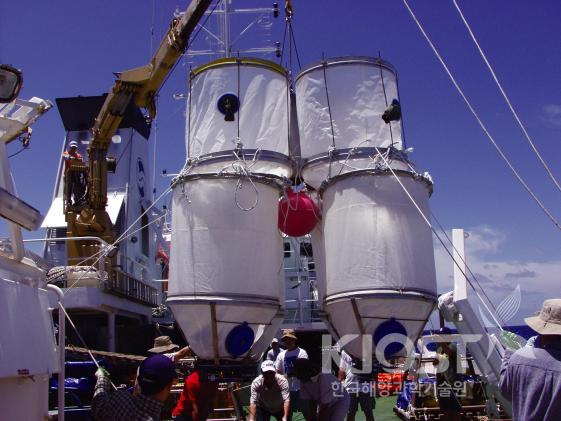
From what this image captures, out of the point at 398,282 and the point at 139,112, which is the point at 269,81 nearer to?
the point at 398,282

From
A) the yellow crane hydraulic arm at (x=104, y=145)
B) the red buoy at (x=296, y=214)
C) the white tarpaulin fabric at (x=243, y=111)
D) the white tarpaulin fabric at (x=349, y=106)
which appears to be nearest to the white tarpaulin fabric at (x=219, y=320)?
the red buoy at (x=296, y=214)

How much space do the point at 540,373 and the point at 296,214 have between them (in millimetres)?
3379

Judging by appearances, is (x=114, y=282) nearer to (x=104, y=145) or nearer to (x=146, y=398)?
(x=104, y=145)

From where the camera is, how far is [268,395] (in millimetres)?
6984

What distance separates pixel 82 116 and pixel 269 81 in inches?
543

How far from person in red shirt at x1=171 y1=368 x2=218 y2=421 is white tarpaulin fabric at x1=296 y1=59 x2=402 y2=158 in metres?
2.74

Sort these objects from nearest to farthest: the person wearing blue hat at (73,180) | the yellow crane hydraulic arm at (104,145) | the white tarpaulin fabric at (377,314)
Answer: the white tarpaulin fabric at (377,314) < the yellow crane hydraulic arm at (104,145) < the person wearing blue hat at (73,180)

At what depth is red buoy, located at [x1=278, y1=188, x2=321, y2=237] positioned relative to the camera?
638 cm

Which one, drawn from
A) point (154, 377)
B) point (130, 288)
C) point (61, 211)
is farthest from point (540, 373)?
point (61, 211)

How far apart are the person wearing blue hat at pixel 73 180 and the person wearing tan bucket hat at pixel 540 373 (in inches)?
542

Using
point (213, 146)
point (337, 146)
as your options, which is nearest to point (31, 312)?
point (213, 146)

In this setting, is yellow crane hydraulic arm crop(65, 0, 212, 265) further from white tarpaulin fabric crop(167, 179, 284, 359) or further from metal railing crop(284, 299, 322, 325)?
white tarpaulin fabric crop(167, 179, 284, 359)

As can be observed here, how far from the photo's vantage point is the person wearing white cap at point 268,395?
6.94 m

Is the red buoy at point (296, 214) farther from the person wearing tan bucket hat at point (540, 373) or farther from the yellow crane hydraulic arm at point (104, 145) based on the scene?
the yellow crane hydraulic arm at point (104, 145)
